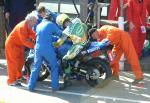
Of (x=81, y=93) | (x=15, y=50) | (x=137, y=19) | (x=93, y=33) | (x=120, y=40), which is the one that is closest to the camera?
(x=81, y=93)

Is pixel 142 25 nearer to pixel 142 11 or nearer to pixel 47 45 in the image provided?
pixel 142 11

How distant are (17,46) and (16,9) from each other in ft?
8.88

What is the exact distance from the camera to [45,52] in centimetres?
948

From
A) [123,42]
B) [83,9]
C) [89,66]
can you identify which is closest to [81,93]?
[89,66]

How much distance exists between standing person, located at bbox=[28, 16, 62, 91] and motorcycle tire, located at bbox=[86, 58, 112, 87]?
0.65 m

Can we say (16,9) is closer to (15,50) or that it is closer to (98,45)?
(15,50)

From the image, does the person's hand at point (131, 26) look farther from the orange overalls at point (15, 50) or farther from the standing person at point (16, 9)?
the standing person at point (16, 9)

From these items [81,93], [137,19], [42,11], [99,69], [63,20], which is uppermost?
[42,11]

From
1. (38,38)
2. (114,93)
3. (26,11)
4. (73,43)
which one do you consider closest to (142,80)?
(114,93)

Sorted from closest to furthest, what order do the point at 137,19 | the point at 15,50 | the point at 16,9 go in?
the point at 15,50
the point at 137,19
the point at 16,9

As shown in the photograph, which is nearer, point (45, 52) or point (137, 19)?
point (45, 52)

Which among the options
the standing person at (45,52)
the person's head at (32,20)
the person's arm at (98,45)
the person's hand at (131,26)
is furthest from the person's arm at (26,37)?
the person's hand at (131,26)

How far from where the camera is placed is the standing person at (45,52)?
9461 mm

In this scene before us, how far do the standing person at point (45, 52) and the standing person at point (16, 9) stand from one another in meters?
3.10
